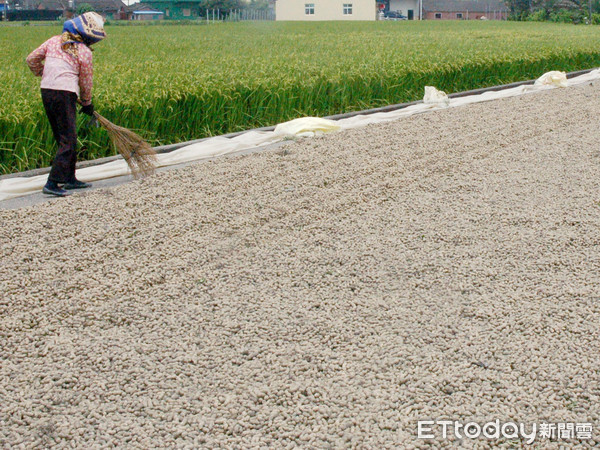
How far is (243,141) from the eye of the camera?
7.52 metres

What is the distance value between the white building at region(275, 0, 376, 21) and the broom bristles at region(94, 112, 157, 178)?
64.6 meters

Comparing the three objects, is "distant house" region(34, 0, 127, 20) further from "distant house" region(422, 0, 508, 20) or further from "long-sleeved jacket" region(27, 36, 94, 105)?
"long-sleeved jacket" region(27, 36, 94, 105)

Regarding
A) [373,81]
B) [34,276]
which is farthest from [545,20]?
[34,276]

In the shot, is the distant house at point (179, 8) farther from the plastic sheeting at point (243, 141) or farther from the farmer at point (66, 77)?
the farmer at point (66, 77)

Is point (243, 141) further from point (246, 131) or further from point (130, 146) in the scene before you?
point (130, 146)

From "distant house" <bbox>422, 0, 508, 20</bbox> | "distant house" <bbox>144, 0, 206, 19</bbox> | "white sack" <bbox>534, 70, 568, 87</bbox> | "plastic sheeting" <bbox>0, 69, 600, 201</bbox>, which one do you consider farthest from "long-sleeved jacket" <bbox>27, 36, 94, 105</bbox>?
"distant house" <bbox>422, 0, 508, 20</bbox>

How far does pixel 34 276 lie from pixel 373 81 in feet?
25.0

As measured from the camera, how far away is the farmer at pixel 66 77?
5.45 meters

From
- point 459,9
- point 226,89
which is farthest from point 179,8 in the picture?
point 226,89

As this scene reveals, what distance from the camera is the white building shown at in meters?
67.9

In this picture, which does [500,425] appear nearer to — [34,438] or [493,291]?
[493,291]

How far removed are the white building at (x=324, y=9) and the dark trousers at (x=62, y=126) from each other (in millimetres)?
64949

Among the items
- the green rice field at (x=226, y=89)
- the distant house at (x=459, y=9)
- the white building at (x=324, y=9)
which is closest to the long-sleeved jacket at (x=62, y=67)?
the green rice field at (x=226, y=89)

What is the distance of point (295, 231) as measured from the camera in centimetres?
469
